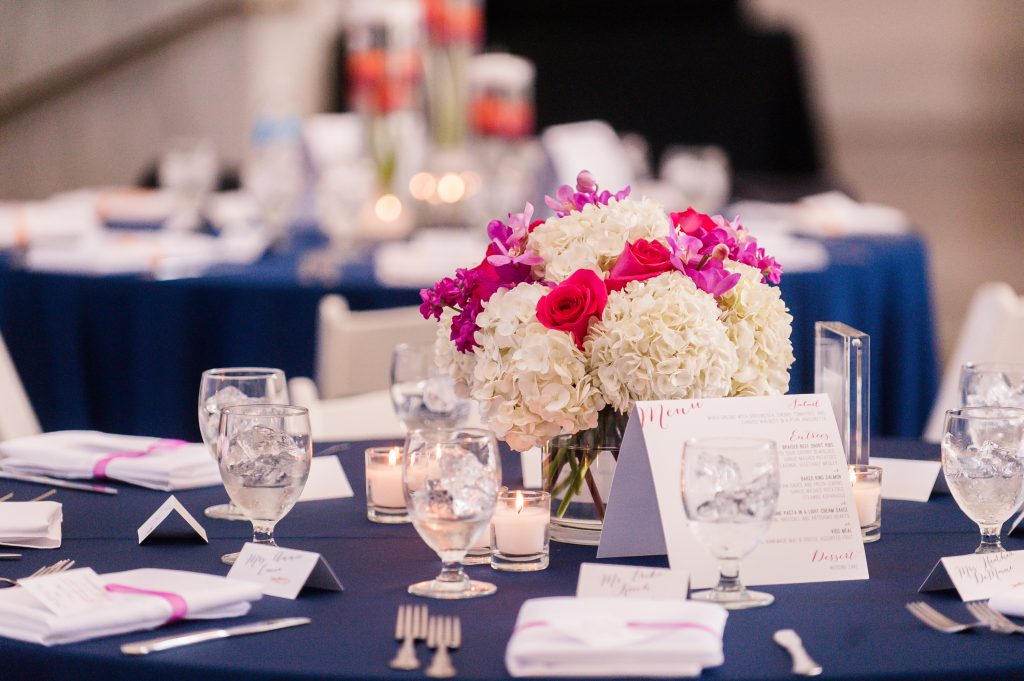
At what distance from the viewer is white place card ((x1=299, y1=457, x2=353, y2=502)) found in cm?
193

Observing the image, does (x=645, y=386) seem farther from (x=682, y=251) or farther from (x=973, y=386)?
(x=973, y=386)

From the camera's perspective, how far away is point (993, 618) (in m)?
1.34

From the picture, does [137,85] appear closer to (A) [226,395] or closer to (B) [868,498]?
(A) [226,395]

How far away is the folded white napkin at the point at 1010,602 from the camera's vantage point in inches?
53.5

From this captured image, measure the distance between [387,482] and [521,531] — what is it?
0.94 feet

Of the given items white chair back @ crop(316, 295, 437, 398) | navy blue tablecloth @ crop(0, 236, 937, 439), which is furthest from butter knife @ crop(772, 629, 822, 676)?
navy blue tablecloth @ crop(0, 236, 937, 439)

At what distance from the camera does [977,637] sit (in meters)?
1.30

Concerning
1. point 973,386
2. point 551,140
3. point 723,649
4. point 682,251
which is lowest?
point 723,649

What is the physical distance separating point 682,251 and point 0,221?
3301 mm

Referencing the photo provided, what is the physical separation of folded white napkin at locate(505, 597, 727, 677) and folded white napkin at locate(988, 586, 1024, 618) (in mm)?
290

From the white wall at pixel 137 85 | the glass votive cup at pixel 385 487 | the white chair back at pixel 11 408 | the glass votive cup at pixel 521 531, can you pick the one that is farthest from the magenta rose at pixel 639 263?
the white wall at pixel 137 85

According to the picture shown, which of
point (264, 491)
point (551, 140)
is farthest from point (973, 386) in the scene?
point (551, 140)

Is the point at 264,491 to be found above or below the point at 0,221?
below

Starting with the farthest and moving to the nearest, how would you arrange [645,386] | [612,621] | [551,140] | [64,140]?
[64,140]
[551,140]
[645,386]
[612,621]
